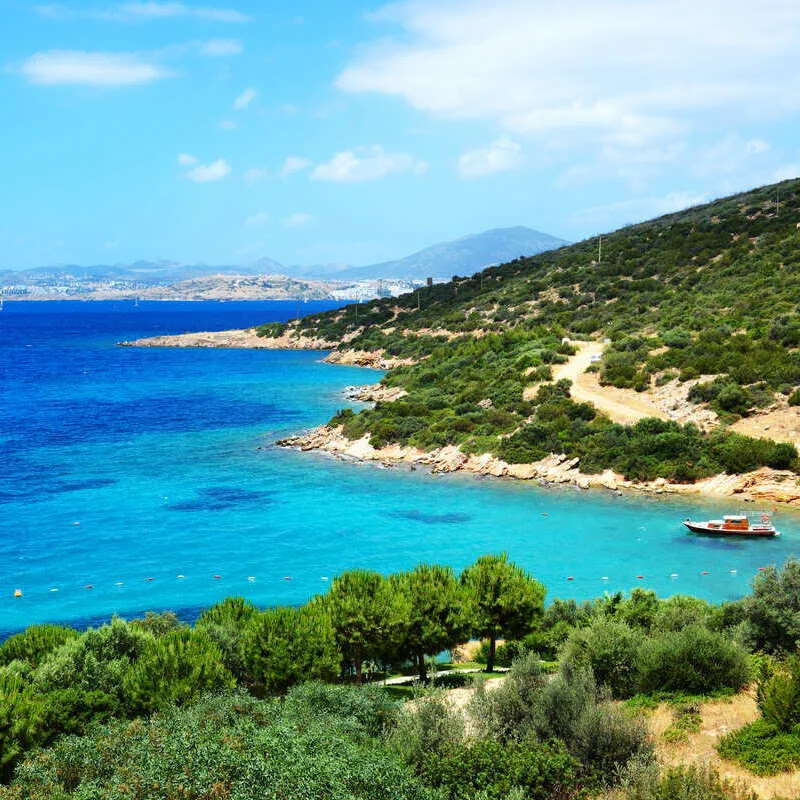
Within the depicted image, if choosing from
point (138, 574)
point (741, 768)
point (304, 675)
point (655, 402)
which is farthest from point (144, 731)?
point (655, 402)

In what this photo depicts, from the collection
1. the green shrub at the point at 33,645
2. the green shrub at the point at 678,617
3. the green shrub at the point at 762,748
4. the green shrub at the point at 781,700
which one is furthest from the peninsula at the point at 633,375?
the green shrub at the point at 33,645

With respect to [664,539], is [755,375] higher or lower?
higher

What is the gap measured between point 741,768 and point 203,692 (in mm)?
10539

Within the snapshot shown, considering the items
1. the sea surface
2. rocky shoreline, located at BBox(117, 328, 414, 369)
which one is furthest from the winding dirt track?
rocky shoreline, located at BBox(117, 328, 414, 369)

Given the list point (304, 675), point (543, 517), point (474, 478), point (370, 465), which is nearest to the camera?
point (304, 675)

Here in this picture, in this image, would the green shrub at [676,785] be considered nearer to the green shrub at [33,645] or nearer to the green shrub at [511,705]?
the green shrub at [511,705]

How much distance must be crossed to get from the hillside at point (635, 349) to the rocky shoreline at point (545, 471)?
0.65 m

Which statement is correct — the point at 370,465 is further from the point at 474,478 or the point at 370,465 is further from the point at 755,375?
the point at 755,375

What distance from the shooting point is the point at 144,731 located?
13.8 metres

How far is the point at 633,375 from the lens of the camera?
53.6 m

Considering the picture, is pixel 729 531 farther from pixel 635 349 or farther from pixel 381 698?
pixel 635 349

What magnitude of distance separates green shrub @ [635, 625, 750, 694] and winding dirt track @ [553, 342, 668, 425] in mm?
30820

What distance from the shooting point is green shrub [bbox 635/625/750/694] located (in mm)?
16094

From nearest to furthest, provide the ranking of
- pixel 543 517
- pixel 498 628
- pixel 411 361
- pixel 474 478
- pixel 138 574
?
pixel 498 628
pixel 138 574
pixel 543 517
pixel 474 478
pixel 411 361
